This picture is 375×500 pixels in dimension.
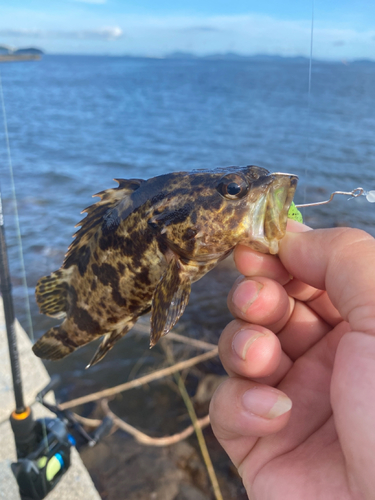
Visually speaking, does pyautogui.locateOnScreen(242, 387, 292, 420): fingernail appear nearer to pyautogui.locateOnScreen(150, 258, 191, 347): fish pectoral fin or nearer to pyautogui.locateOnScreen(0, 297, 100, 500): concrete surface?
pyautogui.locateOnScreen(150, 258, 191, 347): fish pectoral fin

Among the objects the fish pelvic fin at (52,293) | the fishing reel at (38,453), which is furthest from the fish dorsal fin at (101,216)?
the fishing reel at (38,453)

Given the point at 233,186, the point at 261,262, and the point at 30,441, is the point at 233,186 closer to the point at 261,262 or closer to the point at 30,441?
the point at 261,262

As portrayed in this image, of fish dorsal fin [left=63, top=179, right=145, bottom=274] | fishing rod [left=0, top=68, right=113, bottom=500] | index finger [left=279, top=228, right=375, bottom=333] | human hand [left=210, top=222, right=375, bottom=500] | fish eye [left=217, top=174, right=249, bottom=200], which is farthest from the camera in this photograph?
fishing rod [left=0, top=68, right=113, bottom=500]

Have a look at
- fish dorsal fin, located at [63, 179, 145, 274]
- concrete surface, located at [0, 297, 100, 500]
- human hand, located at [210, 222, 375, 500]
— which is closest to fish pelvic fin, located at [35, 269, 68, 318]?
fish dorsal fin, located at [63, 179, 145, 274]

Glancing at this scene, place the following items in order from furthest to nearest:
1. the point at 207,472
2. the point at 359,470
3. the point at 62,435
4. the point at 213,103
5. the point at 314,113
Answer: the point at 213,103 → the point at 314,113 → the point at 207,472 → the point at 62,435 → the point at 359,470

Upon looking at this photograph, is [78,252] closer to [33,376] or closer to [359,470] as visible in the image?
[359,470]

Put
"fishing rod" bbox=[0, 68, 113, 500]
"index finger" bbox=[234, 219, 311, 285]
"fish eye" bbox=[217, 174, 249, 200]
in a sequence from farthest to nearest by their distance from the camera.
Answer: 1. "fishing rod" bbox=[0, 68, 113, 500]
2. "index finger" bbox=[234, 219, 311, 285]
3. "fish eye" bbox=[217, 174, 249, 200]

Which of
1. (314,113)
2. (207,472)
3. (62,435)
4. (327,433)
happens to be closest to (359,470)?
(327,433)
